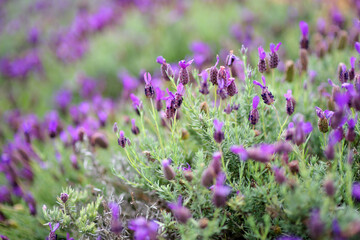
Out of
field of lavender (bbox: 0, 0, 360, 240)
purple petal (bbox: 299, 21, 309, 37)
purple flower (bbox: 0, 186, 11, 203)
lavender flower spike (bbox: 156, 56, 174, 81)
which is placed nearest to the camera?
field of lavender (bbox: 0, 0, 360, 240)

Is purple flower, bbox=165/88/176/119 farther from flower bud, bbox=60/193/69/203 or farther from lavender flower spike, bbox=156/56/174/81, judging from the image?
flower bud, bbox=60/193/69/203

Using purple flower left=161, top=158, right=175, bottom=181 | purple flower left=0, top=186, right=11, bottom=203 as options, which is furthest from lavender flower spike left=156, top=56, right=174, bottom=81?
purple flower left=0, top=186, right=11, bottom=203

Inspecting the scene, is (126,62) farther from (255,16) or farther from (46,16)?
(46,16)

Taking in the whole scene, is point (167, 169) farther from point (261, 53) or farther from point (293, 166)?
point (261, 53)

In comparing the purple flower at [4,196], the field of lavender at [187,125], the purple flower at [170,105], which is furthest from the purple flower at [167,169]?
the purple flower at [4,196]

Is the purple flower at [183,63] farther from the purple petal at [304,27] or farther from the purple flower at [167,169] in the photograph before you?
the purple petal at [304,27]

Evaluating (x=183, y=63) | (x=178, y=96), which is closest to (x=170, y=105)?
(x=178, y=96)

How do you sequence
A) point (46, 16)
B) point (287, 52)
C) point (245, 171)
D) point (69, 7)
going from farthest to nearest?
point (69, 7), point (46, 16), point (287, 52), point (245, 171)

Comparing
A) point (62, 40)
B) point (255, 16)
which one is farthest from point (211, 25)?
point (62, 40)
